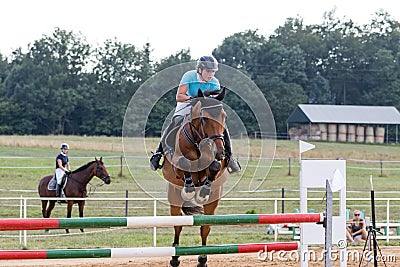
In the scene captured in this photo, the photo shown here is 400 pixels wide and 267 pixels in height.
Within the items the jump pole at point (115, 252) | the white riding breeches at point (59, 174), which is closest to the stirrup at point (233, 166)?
the jump pole at point (115, 252)

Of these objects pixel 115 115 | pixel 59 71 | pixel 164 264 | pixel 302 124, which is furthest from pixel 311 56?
pixel 164 264

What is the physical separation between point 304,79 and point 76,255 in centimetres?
5442

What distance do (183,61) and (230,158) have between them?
948 cm

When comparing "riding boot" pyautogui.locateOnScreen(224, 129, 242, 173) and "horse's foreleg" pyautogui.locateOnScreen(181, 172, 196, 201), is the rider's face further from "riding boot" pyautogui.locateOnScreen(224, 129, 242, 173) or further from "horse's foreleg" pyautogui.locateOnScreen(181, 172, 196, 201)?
"horse's foreleg" pyautogui.locateOnScreen(181, 172, 196, 201)

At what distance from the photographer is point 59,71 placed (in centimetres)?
4747

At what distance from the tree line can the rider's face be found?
683 mm

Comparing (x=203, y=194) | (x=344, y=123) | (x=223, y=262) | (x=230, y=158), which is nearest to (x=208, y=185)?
(x=203, y=194)

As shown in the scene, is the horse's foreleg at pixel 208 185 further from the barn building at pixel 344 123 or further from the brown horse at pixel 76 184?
the barn building at pixel 344 123

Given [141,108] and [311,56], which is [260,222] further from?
[311,56]

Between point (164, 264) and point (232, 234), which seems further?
point (232, 234)

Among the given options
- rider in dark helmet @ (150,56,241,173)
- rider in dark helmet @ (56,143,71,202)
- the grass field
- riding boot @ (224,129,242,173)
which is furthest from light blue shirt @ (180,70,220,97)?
rider in dark helmet @ (56,143,71,202)

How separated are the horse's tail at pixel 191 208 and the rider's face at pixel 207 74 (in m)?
1.38

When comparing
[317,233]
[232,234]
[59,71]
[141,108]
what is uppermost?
[59,71]

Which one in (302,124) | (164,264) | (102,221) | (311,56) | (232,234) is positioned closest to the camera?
(102,221)
